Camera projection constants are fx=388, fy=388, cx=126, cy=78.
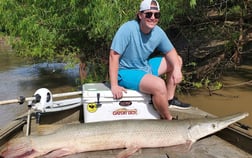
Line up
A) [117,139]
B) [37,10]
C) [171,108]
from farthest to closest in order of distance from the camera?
1. [37,10]
2. [171,108]
3. [117,139]

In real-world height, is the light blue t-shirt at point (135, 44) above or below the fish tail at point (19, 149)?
above

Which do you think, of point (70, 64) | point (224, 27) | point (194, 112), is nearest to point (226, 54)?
point (224, 27)

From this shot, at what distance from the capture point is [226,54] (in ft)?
28.9

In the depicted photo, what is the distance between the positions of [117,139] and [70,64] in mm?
4855

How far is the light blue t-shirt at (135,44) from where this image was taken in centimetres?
459

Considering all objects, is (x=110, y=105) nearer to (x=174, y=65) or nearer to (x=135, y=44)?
(x=135, y=44)

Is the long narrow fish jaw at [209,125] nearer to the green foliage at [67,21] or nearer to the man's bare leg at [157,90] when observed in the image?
the man's bare leg at [157,90]

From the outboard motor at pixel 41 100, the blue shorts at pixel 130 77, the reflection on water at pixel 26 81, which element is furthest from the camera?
the reflection on water at pixel 26 81

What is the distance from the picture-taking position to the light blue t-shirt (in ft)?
15.0

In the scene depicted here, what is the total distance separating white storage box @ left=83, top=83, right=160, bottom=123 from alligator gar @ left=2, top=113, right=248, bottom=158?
1.51 feet

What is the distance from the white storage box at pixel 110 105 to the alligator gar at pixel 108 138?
18.1 inches

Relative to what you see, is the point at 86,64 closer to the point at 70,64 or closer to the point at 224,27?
the point at 70,64

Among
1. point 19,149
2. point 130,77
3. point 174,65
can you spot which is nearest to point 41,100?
point 19,149

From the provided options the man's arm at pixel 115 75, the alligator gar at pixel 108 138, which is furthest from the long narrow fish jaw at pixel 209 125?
the man's arm at pixel 115 75
